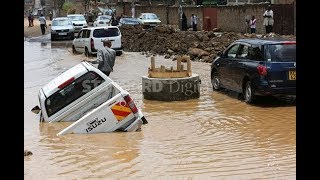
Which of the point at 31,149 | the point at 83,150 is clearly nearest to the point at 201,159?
the point at 83,150

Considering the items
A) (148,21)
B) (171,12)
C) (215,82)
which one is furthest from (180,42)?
(171,12)

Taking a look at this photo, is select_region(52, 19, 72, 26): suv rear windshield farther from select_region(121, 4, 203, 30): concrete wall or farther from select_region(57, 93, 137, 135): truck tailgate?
select_region(57, 93, 137, 135): truck tailgate

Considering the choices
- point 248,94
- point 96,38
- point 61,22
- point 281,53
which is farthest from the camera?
point 61,22

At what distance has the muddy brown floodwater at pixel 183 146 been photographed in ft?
22.8

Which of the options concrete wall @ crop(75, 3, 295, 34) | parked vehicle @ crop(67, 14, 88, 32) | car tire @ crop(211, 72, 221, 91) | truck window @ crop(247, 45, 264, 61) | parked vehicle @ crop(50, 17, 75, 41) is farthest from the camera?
parked vehicle @ crop(67, 14, 88, 32)

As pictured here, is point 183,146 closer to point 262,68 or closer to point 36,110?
point 262,68

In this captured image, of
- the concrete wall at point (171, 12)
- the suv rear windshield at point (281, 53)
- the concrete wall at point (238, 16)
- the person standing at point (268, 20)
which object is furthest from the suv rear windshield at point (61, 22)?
the suv rear windshield at point (281, 53)

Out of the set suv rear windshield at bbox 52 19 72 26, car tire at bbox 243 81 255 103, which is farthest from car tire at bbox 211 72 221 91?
suv rear windshield at bbox 52 19 72 26

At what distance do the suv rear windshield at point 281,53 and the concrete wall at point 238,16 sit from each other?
84.1 ft

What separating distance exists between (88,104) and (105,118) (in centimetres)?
74

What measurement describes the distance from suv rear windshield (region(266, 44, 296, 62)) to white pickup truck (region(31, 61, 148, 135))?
337 cm

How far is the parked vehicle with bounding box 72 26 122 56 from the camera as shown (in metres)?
26.7

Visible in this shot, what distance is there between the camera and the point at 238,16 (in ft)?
135
